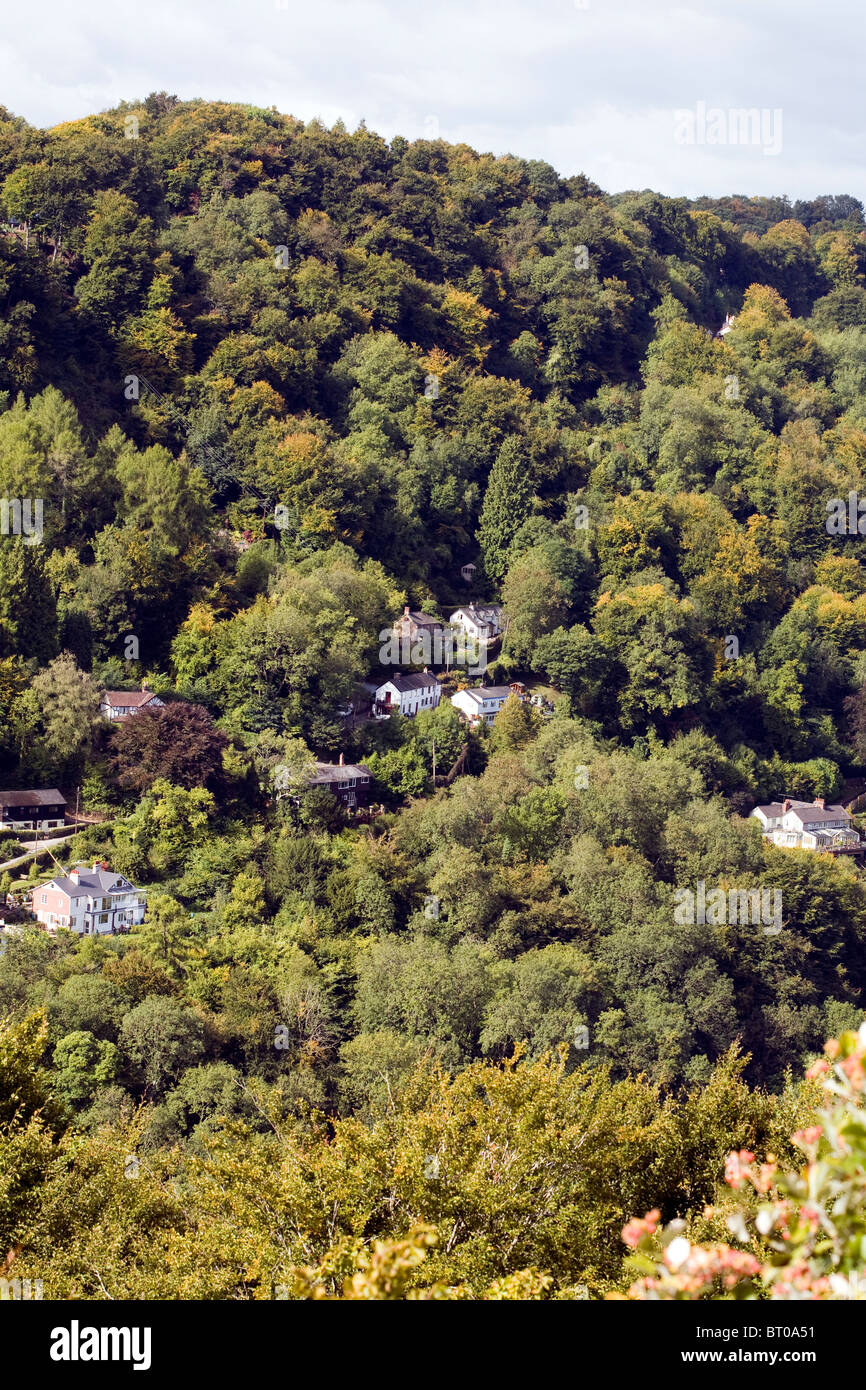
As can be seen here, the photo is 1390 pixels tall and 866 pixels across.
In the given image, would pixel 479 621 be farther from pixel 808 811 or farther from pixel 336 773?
pixel 808 811

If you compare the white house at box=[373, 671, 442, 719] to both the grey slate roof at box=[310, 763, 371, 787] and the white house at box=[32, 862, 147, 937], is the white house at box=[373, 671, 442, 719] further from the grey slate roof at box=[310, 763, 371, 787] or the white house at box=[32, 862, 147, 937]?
the white house at box=[32, 862, 147, 937]

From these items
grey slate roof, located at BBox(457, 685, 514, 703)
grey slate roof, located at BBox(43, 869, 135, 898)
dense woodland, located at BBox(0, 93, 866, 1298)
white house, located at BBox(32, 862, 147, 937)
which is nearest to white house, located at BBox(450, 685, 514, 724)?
grey slate roof, located at BBox(457, 685, 514, 703)

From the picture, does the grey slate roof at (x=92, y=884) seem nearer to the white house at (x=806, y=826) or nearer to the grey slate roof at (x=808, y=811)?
the white house at (x=806, y=826)

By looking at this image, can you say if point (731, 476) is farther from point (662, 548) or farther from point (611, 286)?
point (611, 286)

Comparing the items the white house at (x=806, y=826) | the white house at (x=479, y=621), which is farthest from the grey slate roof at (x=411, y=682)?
the white house at (x=806, y=826)

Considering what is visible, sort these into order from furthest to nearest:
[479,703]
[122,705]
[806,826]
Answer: [806,826] < [479,703] < [122,705]

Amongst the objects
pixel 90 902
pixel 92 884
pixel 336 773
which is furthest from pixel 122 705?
pixel 90 902
